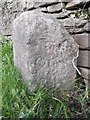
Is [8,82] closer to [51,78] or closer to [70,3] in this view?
[51,78]

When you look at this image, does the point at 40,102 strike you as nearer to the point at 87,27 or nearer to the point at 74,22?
the point at 87,27

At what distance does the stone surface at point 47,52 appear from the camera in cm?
218

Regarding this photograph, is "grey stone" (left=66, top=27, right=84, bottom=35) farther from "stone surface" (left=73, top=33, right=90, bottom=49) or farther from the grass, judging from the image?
the grass

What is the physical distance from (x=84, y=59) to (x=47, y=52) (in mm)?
289

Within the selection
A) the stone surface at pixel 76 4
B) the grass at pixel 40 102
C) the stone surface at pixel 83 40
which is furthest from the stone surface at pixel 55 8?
the grass at pixel 40 102

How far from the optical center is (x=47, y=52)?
7.23ft

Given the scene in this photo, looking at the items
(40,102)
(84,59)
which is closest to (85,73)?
(84,59)

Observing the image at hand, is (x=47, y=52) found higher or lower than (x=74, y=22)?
lower

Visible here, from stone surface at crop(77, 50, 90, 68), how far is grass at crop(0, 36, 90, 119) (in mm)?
161

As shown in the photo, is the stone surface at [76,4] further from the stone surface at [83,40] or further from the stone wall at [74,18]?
the stone surface at [83,40]

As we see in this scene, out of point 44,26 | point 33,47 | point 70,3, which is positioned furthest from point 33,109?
point 70,3

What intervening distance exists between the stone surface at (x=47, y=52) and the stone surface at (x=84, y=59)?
0.06 metres

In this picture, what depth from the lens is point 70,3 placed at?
101 inches

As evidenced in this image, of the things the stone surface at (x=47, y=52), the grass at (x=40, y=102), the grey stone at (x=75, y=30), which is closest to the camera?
the grass at (x=40, y=102)
